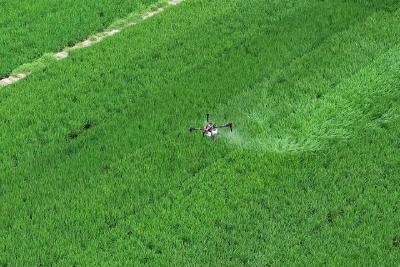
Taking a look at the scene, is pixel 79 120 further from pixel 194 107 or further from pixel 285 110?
pixel 285 110

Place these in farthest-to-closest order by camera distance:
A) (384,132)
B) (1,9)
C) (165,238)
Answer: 1. (1,9)
2. (384,132)
3. (165,238)

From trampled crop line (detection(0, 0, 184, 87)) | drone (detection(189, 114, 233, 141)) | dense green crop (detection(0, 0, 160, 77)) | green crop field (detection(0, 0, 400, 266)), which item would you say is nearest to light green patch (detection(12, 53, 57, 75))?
trampled crop line (detection(0, 0, 184, 87))

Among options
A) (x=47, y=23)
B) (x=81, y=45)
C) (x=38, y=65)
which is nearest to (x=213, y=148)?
(x=38, y=65)

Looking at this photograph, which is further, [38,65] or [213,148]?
[38,65]

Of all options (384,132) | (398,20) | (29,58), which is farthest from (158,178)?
(398,20)

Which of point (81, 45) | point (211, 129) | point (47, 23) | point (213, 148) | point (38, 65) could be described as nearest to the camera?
point (213, 148)

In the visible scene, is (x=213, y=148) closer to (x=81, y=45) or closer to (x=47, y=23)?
(x=81, y=45)
